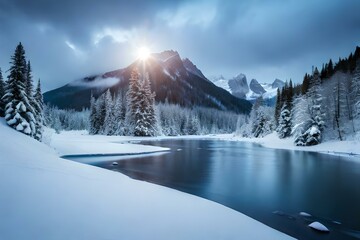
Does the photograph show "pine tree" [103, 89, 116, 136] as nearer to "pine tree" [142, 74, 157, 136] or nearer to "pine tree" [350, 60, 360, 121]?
"pine tree" [142, 74, 157, 136]

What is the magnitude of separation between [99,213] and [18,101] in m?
24.8

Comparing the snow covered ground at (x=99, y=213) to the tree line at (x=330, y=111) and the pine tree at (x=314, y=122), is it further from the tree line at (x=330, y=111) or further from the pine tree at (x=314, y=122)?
the tree line at (x=330, y=111)

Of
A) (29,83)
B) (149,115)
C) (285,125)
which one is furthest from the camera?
(149,115)

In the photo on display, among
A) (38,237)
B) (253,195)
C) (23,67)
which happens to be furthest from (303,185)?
(23,67)

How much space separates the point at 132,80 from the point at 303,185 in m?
58.3

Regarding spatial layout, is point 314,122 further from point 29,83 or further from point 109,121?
point 109,121

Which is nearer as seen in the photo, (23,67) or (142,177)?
(142,177)

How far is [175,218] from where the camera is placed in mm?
7773

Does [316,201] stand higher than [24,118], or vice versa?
[24,118]

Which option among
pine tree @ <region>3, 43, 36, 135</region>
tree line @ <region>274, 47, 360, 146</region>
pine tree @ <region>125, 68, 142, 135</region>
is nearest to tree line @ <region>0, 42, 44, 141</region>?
pine tree @ <region>3, 43, 36, 135</region>

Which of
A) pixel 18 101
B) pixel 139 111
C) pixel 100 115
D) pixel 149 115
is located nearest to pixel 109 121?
pixel 100 115

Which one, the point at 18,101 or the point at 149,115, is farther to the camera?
the point at 149,115

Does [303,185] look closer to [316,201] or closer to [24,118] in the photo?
[316,201]

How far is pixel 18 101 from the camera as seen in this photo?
26.3 m
